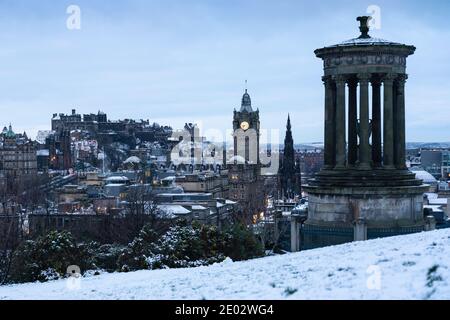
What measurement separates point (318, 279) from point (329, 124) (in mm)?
7860

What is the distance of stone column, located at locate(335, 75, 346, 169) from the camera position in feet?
65.5

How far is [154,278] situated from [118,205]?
224 feet

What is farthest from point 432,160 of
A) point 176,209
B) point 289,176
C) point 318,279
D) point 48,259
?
point 318,279

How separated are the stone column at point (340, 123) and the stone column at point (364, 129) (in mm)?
471

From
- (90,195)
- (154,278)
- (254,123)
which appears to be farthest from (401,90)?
(254,123)

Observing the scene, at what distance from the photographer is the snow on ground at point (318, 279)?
1199 centimetres

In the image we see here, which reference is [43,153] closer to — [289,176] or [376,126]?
[289,176]

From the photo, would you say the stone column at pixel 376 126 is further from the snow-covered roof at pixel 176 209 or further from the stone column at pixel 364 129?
the snow-covered roof at pixel 176 209

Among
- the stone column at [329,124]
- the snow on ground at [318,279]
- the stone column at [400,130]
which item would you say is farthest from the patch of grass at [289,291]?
the stone column at [400,130]

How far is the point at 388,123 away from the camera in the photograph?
20.1 meters
